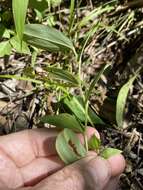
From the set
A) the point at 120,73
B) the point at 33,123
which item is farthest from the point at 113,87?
the point at 33,123

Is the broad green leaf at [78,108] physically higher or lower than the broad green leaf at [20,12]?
lower

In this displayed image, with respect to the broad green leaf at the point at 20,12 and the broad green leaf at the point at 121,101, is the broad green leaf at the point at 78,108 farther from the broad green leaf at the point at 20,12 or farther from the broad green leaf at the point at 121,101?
the broad green leaf at the point at 20,12

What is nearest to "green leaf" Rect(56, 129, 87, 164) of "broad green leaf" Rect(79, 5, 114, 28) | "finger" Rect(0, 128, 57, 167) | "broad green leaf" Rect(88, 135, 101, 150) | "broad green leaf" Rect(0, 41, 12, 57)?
"broad green leaf" Rect(88, 135, 101, 150)

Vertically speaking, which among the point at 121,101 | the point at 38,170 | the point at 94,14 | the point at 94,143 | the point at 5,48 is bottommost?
the point at 38,170

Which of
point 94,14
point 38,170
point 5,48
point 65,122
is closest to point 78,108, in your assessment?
point 65,122

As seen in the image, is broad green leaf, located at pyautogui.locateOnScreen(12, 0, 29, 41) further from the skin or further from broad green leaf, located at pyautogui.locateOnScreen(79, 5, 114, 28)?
broad green leaf, located at pyautogui.locateOnScreen(79, 5, 114, 28)

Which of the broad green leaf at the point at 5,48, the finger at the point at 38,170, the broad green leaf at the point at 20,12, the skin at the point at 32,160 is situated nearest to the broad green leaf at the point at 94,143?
the skin at the point at 32,160

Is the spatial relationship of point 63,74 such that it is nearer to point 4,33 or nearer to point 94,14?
point 4,33
